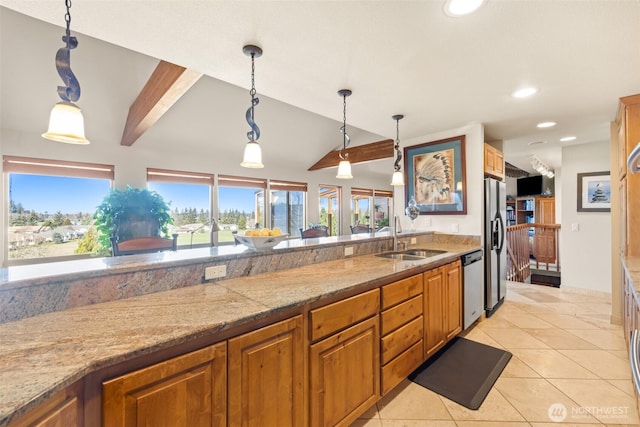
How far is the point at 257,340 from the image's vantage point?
1171 mm

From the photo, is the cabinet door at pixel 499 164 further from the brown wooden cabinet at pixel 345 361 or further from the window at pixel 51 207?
the window at pixel 51 207

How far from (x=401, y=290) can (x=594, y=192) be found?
13.5ft

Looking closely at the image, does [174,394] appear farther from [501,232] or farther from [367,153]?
[367,153]

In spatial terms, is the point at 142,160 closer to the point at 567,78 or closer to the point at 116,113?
the point at 116,113

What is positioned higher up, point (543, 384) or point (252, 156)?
point (252, 156)

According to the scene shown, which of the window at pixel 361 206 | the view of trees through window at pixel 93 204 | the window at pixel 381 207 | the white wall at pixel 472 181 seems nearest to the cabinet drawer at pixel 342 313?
the view of trees through window at pixel 93 204

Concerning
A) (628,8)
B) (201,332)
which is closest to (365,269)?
(201,332)

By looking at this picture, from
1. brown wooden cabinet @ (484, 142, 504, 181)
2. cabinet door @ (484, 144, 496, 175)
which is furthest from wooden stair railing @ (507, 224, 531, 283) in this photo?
cabinet door @ (484, 144, 496, 175)

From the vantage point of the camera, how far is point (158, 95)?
278cm

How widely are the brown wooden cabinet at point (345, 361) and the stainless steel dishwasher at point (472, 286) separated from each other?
1.48 meters

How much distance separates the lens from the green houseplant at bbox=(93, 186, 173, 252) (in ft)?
11.5

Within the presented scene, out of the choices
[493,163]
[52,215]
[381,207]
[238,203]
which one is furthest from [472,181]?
[52,215]

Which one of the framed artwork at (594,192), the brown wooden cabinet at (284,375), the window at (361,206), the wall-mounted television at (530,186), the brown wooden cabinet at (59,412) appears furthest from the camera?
the wall-mounted television at (530,186)

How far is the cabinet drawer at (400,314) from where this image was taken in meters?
1.80
